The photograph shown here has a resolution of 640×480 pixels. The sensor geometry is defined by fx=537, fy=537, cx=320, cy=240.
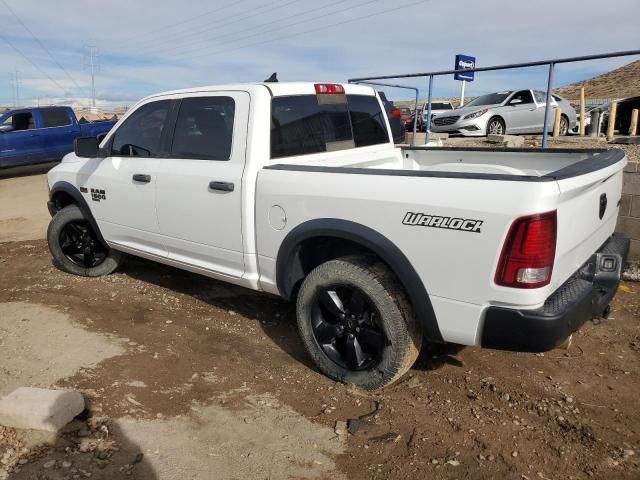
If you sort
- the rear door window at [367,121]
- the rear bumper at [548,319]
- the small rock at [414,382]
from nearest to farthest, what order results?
the rear bumper at [548,319], the small rock at [414,382], the rear door window at [367,121]

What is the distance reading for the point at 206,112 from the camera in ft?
13.0

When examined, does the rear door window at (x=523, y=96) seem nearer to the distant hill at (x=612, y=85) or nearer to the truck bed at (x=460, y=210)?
the truck bed at (x=460, y=210)

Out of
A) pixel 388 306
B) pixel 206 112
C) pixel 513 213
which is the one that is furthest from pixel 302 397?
pixel 206 112

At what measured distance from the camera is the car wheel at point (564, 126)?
13992 millimetres

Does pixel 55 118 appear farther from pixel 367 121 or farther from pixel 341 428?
pixel 341 428

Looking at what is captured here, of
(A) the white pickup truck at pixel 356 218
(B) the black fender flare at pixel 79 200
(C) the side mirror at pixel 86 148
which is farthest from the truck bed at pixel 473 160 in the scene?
(B) the black fender flare at pixel 79 200

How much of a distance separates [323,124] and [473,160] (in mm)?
1242


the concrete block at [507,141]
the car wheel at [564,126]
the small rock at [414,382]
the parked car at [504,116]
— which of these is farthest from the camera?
the car wheel at [564,126]

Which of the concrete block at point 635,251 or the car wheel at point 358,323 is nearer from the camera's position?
the car wheel at point 358,323

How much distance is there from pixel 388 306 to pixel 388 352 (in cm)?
29

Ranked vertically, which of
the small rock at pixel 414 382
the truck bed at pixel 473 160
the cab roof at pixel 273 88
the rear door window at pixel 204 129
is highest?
the cab roof at pixel 273 88

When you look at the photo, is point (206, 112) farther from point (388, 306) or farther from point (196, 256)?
point (388, 306)

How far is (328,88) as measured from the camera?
4.11 meters

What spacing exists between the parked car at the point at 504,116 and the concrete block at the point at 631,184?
8.03 m
